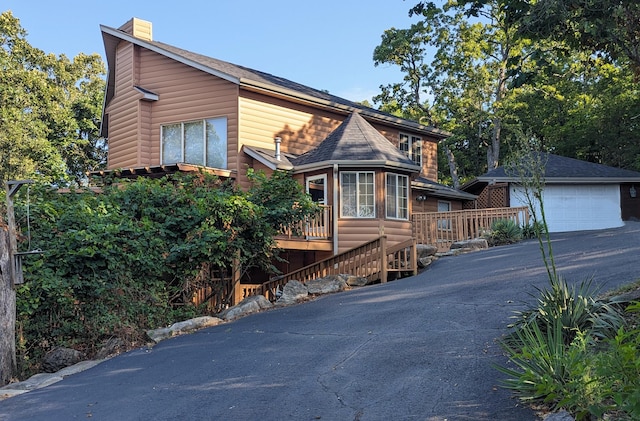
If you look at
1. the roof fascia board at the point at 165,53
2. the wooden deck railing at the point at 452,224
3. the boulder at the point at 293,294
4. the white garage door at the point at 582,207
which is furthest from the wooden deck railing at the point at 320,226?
the white garage door at the point at 582,207

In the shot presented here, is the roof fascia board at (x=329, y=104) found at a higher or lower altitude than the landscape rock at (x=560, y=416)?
higher

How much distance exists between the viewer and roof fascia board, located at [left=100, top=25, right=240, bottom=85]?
58.2ft

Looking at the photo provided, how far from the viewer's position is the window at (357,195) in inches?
687

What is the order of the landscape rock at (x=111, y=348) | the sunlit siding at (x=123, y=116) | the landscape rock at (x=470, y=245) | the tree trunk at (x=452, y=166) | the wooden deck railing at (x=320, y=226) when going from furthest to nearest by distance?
the tree trunk at (x=452, y=166) < the sunlit siding at (x=123, y=116) < the landscape rock at (x=470, y=245) < the wooden deck railing at (x=320, y=226) < the landscape rock at (x=111, y=348)

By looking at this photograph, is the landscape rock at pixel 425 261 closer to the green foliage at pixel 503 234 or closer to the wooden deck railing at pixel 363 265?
the wooden deck railing at pixel 363 265

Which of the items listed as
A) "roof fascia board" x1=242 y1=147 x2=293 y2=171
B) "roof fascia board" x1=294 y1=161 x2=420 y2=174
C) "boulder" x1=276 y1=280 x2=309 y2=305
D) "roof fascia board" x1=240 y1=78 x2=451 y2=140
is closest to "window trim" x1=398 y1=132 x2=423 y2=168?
"roof fascia board" x1=240 y1=78 x2=451 y2=140

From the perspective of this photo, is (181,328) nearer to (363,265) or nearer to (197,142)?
(363,265)

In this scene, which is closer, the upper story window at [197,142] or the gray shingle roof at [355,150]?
A: the gray shingle roof at [355,150]

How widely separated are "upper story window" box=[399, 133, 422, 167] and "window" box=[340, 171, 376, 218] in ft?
22.1

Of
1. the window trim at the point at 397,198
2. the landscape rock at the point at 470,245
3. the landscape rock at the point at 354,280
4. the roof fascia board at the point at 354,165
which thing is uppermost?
the roof fascia board at the point at 354,165

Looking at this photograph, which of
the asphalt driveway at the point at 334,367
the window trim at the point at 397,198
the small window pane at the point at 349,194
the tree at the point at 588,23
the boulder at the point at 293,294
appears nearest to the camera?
the asphalt driveway at the point at 334,367

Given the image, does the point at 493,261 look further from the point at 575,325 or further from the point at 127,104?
the point at 127,104

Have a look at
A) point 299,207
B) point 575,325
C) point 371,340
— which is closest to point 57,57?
point 299,207

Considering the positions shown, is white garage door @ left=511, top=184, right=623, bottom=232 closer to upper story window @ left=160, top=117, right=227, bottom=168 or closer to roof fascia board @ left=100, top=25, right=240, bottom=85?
upper story window @ left=160, top=117, right=227, bottom=168
